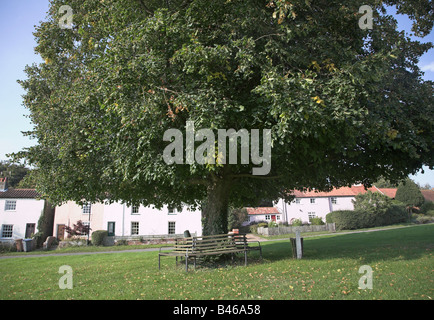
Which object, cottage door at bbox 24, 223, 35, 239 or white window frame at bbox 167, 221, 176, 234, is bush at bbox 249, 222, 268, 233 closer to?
white window frame at bbox 167, 221, 176, 234

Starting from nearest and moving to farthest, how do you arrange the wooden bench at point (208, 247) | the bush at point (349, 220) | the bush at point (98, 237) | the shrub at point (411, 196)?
the wooden bench at point (208, 247)
the bush at point (98, 237)
the bush at point (349, 220)
the shrub at point (411, 196)

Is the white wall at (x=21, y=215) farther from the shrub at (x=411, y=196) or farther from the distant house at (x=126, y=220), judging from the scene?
the shrub at (x=411, y=196)

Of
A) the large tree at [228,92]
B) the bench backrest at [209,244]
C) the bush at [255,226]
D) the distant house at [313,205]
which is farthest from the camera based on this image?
the distant house at [313,205]

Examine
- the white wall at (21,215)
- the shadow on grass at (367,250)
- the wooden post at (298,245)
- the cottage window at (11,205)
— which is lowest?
the shadow on grass at (367,250)

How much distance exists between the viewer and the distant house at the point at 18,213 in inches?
1351

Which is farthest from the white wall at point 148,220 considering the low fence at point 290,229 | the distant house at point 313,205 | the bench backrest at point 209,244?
the bench backrest at point 209,244

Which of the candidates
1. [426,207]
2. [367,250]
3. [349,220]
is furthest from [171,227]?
[426,207]

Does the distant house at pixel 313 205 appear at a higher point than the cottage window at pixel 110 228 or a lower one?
higher

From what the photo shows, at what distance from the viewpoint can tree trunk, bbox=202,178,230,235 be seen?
12969 millimetres

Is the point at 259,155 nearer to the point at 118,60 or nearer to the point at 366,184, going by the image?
the point at 118,60

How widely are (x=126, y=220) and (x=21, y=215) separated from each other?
12.2 metres

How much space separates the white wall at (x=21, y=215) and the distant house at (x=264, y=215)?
1086 inches
